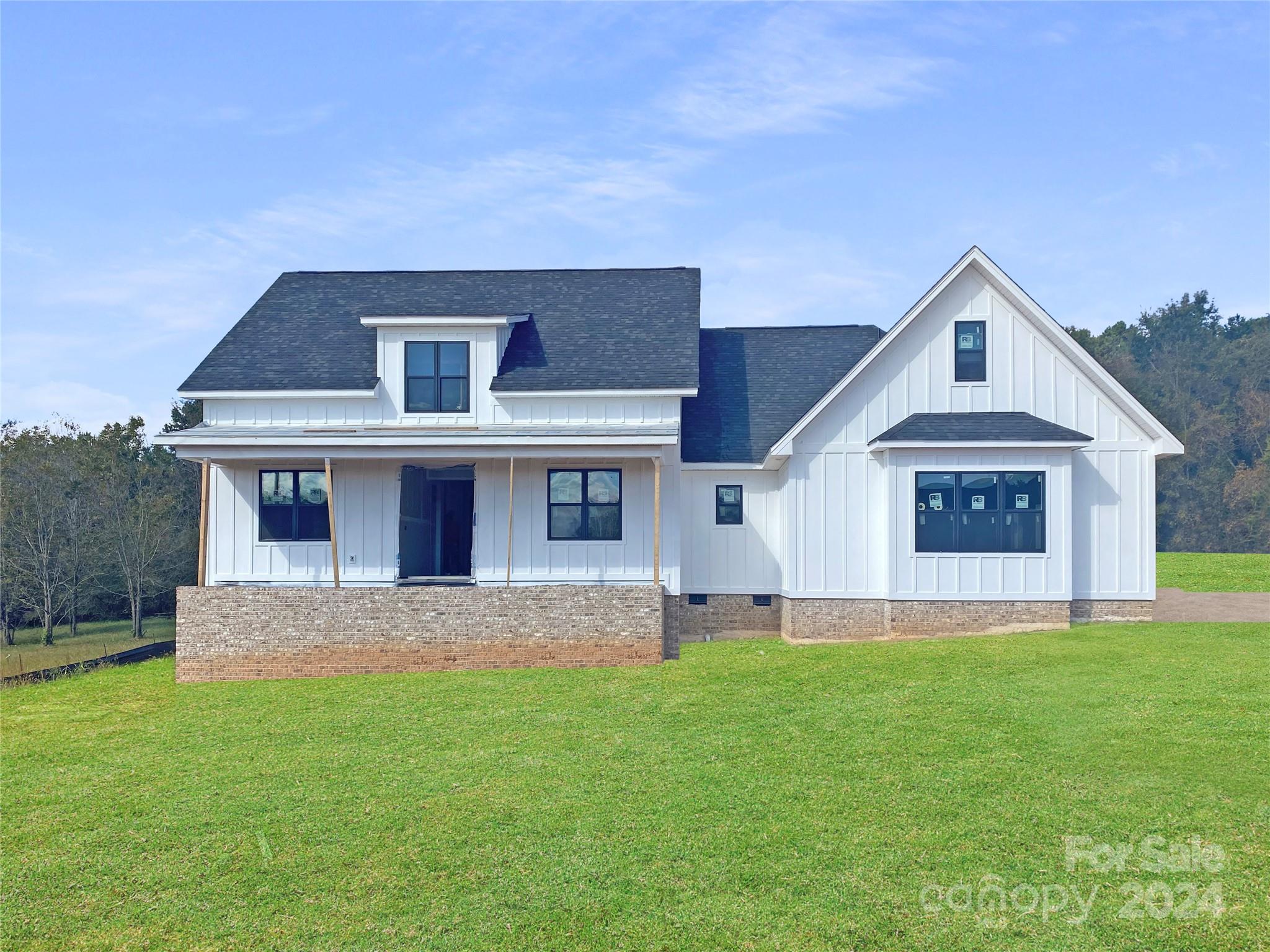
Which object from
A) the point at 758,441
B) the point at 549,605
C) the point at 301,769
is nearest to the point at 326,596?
the point at 549,605

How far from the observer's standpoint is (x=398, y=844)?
861 cm

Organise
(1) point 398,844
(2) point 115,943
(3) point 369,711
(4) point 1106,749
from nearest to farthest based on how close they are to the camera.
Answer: (2) point 115,943
(1) point 398,844
(4) point 1106,749
(3) point 369,711

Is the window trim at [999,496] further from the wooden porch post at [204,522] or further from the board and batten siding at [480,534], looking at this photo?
the wooden porch post at [204,522]

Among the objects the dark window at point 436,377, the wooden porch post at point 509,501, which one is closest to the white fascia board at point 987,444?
the wooden porch post at point 509,501

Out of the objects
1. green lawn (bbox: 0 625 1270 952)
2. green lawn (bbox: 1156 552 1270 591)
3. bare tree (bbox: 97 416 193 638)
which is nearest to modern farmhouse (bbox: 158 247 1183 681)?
green lawn (bbox: 0 625 1270 952)

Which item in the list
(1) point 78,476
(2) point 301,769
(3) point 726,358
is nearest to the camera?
(2) point 301,769

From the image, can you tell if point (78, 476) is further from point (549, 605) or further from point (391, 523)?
point (549, 605)

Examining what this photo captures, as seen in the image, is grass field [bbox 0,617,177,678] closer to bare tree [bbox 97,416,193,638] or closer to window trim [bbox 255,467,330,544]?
bare tree [bbox 97,416,193,638]

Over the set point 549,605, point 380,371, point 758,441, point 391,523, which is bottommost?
point 549,605

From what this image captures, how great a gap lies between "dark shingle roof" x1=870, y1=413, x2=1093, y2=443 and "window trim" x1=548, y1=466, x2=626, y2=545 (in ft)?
15.8

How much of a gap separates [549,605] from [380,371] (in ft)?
20.3

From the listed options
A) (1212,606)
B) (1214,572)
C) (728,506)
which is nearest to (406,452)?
(728,506)

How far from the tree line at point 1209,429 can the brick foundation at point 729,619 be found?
120 feet

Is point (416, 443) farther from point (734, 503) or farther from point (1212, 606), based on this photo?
point (1212, 606)
